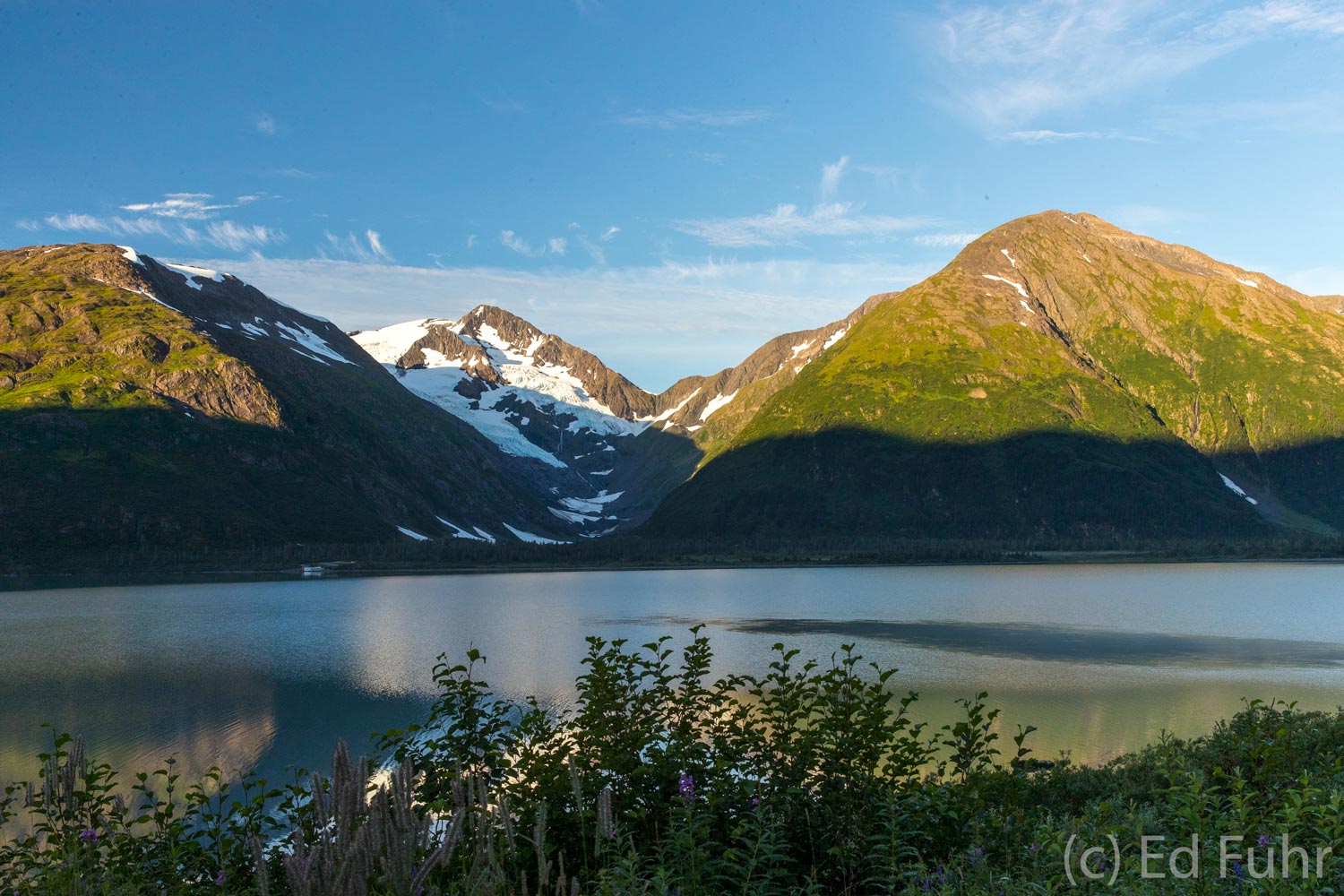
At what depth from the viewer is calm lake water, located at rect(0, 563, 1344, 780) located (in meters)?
44.8

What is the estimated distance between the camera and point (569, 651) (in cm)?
7206

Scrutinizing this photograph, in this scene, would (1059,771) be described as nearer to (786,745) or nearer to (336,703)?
(786,745)

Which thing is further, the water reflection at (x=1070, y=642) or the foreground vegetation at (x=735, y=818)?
the water reflection at (x=1070, y=642)

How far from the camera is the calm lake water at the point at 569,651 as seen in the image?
44750 mm

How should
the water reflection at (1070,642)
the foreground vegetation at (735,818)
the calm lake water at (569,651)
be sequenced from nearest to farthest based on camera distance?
the foreground vegetation at (735,818)
the calm lake water at (569,651)
the water reflection at (1070,642)

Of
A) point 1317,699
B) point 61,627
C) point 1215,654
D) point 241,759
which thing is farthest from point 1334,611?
point 61,627

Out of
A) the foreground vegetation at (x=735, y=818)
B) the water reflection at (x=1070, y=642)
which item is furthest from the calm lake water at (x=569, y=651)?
the foreground vegetation at (x=735, y=818)

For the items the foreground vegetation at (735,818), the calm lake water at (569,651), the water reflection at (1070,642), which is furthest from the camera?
the water reflection at (1070,642)

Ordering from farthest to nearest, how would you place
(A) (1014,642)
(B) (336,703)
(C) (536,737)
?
1. (A) (1014,642)
2. (B) (336,703)
3. (C) (536,737)

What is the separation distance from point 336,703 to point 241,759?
13.2m

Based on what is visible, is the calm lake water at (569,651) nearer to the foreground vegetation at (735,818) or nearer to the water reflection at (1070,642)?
the water reflection at (1070,642)

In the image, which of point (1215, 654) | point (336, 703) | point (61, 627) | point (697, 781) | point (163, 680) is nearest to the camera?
point (697, 781)

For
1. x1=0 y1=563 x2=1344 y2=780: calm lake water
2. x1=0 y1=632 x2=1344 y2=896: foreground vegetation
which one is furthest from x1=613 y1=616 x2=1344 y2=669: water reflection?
x1=0 y1=632 x2=1344 y2=896: foreground vegetation

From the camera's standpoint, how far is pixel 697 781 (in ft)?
47.9
